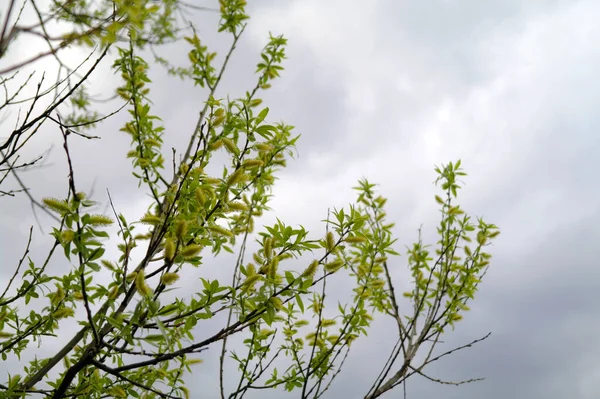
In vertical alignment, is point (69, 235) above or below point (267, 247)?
below

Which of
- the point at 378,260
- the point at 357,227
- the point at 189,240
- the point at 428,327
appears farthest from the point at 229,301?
the point at 428,327

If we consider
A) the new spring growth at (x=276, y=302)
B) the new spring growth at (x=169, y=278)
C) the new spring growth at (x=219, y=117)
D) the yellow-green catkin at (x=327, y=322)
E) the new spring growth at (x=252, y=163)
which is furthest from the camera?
the yellow-green catkin at (x=327, y=322)

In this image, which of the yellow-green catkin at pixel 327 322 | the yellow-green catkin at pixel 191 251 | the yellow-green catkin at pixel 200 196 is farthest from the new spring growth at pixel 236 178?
the yellow-green catkin at pixel 327 322

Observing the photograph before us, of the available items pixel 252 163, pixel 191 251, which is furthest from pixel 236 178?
pixel 191 251

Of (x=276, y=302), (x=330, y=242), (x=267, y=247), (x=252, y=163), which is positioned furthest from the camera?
(x=252, y=163)

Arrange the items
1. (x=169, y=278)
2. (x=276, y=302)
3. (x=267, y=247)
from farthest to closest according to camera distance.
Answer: (x=267, y=247), (x=276, y=302), (x=169, y=278)

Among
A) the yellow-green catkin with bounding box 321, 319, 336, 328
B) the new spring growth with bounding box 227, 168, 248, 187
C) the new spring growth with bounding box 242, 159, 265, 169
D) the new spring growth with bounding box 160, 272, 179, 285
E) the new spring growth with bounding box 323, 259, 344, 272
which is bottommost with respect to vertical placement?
the new spring growth with bounding box 160, 272, 179, 285

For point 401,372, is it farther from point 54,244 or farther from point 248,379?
point 54,244

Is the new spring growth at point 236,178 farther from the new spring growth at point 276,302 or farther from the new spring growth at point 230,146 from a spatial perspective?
the new spring growth at point 276,302

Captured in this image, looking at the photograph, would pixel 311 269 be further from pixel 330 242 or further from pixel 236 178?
pixel 236 178

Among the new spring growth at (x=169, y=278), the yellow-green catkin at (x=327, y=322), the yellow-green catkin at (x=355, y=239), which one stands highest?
the yellow-green catkin at (x=327, y=322)

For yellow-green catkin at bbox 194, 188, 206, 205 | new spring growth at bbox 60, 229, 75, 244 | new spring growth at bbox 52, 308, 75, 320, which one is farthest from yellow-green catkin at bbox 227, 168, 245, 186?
new spring growth at bbox 52, 308, 75, 320

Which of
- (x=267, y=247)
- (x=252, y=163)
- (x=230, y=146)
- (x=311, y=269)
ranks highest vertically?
(x=230, y=146)

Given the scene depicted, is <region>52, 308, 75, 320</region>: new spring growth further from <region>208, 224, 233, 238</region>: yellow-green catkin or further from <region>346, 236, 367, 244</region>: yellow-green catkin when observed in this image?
<region>346, 236, 367, 244</region>: yellow-green catkin
